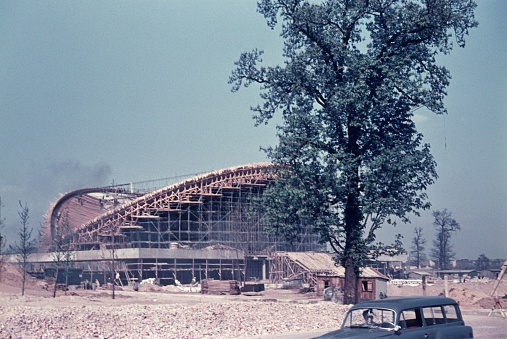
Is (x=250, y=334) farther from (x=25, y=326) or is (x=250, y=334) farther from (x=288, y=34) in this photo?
(x=288, y=34)

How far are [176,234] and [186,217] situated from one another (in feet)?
8.40

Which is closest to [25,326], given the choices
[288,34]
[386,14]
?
[288,34]

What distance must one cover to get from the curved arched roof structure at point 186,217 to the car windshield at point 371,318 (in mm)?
55739

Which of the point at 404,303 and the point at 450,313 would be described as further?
the point at 450,313

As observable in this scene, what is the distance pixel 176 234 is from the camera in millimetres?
73688

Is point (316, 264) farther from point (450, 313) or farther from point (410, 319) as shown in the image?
point (410, 319)

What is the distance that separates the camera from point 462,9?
81.7 ft

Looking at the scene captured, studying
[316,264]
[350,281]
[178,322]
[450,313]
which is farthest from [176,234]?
[450,313]

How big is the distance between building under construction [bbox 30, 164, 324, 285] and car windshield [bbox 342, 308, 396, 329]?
54.7 m

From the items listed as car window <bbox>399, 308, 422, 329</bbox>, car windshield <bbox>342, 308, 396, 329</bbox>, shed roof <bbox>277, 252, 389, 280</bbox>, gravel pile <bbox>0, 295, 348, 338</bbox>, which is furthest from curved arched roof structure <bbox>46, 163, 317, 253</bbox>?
car window <bbox>399, 308, 422, 329</bbox>

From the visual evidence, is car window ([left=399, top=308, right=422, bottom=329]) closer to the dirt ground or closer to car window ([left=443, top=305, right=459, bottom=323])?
car window ([left=443, top=305, right=459, bottom=323])

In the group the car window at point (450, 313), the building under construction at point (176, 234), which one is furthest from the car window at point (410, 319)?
the building under construction at point (176, 234)

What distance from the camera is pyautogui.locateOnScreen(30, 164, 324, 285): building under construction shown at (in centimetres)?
6775

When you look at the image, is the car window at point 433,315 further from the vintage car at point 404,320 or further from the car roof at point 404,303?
the car roof at point 404,303
